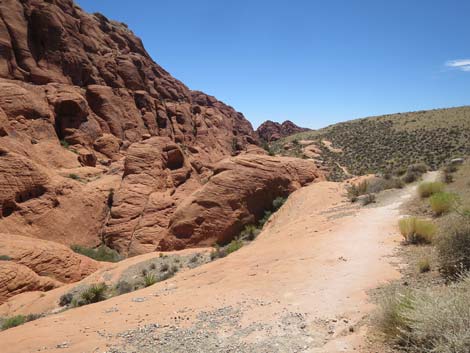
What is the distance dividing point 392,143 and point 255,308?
4973cm

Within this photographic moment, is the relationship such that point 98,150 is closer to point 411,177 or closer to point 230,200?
point 230,200

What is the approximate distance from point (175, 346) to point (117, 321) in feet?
6.56

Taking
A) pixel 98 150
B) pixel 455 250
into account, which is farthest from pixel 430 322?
pixel 98 150

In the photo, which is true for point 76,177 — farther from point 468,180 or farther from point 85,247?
point 468,180

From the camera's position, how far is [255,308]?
19.9 ft

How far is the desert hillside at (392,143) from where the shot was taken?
39.1 meters

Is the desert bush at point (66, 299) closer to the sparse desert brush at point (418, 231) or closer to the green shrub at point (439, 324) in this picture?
the sparse desert brush at point (418, 231)

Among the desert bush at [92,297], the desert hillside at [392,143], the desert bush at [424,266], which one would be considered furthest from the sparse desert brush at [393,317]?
the desert hillside at [392,143]

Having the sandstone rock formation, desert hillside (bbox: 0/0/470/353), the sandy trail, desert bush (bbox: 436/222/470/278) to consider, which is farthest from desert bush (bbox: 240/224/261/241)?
desert bush (bbox: 436/222/470/278)

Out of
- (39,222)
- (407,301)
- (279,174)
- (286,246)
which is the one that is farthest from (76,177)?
(407,301)

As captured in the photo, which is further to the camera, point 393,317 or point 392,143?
point 392,143

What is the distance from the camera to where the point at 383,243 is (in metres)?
8.48

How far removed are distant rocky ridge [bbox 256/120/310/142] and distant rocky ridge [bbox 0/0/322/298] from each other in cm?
4066

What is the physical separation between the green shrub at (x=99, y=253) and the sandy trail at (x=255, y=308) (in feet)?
28.6
